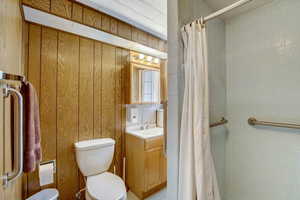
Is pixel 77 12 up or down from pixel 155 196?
up

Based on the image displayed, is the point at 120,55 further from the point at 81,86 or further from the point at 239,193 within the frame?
the point at 239,193

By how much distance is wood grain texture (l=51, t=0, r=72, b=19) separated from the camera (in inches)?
57.0

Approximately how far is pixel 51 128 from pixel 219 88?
6.20 ft

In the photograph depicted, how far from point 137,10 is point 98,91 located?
3.79 feet

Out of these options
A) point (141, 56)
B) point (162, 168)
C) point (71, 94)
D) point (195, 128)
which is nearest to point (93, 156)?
point (71, 94)

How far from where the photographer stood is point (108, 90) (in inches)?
81.5

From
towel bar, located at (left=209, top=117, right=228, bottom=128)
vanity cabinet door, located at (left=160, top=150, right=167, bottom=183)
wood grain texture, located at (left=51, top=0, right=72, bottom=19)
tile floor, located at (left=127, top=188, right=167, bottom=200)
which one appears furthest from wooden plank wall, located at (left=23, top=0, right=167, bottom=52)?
tile floor, located at (left=127, top=188, right=167, bottom=200)

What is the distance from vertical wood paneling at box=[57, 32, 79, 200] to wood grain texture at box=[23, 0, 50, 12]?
33 centimetres

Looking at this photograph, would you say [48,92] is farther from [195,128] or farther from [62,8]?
[195,128]

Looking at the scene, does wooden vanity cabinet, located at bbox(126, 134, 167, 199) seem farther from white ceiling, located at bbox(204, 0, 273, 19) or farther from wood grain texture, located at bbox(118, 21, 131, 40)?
white ceiling, located at bbox(204, 0, 273, 19)

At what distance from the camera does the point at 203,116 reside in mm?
959

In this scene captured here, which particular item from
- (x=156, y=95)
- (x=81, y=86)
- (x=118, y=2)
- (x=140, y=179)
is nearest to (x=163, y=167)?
(x=140, y=179)

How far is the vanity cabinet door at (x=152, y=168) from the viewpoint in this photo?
6.27 feet

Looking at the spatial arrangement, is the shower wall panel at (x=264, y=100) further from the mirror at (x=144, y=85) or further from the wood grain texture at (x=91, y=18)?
the wood grain texture at (x=91, y=18)
